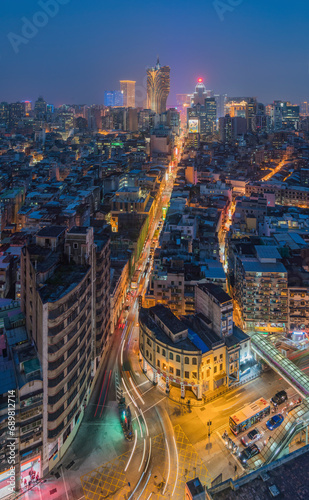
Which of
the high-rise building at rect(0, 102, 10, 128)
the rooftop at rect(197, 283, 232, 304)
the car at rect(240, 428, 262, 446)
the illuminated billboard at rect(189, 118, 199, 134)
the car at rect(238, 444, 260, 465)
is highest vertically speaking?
the high-rise building at rect(0, 102, 10, 128)

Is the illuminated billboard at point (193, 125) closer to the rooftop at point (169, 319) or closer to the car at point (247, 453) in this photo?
the rooftop at point (169, 319)

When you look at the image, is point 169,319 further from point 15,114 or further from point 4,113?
point 15,114

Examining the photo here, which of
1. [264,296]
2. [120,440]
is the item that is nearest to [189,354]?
[120,440]

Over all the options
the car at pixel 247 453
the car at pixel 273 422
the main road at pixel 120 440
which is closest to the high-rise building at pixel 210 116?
the main road at pixel 120 440

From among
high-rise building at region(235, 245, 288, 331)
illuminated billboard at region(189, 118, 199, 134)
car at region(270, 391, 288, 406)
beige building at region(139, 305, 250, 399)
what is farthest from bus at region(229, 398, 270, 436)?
illuminated billboard at region(189, 118, 199, 134)

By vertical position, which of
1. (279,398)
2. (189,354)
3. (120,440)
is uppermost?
(189,354)

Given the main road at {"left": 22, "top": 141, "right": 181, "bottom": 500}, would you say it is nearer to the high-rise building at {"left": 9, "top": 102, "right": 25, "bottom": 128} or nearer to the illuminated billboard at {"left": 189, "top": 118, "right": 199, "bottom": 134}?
the illuminated billboard at {"left": 189, "top": 118, "right": 199, "bottom": 134}
